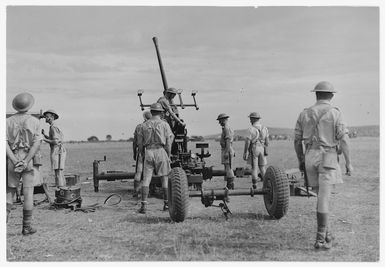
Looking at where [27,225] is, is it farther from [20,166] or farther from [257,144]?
[257,144]

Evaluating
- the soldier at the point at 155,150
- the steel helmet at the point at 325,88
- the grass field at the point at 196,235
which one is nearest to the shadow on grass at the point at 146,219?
the grass field at the point at 196,235

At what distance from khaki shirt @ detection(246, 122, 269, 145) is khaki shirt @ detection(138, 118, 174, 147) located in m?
3.75

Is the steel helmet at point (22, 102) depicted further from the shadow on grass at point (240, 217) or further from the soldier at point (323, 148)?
the soldier at point (323, 148)

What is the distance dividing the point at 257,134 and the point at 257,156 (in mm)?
593

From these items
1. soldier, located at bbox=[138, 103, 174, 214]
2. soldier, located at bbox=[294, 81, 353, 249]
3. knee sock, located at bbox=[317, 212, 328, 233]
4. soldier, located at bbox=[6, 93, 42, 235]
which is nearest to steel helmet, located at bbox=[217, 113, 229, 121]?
soldier, located at bbox=[138, 103, 174, 214]

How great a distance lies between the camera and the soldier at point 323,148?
229 inches

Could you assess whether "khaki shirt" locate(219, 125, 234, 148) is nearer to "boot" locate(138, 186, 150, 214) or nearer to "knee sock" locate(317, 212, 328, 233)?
"boot" locate(138, 186, 150, 214)

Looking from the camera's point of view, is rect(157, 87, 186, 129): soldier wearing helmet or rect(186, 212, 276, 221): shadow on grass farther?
rect(157, 87, 186, 129): soldier wearing helmet

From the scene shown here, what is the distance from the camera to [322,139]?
5.88 m

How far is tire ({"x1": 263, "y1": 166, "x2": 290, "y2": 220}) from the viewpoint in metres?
7.24

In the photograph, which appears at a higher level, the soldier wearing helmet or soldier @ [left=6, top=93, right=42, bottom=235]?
the soldier wearing helmet

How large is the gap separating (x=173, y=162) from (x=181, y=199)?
3290 millimetres

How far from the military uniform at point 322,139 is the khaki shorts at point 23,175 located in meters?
4.11

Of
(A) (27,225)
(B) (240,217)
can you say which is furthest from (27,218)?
(B) (240,217)
